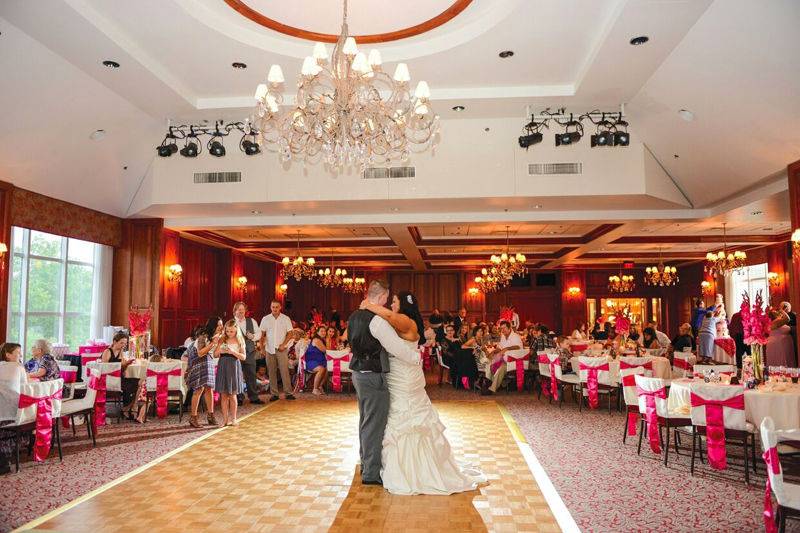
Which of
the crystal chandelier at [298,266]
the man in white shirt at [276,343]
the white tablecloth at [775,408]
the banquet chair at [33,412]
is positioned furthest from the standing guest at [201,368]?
the crystal chandelier at [298,266]

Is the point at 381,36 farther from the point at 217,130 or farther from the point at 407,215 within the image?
the point at 407,215

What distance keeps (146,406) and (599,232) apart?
390 inches

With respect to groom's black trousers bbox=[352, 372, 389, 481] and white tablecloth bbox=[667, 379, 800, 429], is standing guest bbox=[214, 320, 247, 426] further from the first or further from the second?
white tablecloth bbox=[667, 379, 800, 429]

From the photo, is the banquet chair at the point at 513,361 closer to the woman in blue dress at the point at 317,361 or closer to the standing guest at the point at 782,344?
the woman in blue dress at the point at 317,361

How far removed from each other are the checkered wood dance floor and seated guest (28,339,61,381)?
4.67 feet

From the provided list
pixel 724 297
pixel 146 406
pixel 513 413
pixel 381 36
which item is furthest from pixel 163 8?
pixel 724 297

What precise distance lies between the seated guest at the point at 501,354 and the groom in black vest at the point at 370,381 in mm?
5873

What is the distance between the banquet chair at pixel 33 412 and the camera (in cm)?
519

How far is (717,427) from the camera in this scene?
4992 millimetres

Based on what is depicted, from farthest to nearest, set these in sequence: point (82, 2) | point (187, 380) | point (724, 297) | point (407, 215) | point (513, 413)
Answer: point (724, 297)
point (407, 215)
point (513, 413)
point (187, 380)
point (82, 2)

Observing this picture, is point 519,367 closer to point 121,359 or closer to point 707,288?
point 121,359

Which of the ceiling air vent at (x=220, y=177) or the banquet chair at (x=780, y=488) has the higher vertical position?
the ceiling air vent at (x=220, y=177)

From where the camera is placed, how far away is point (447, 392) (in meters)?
10.8

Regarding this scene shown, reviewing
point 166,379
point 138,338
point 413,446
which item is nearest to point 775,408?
point 413,446
